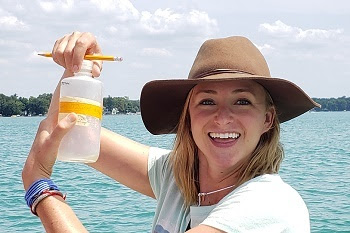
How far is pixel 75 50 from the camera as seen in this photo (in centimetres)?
237

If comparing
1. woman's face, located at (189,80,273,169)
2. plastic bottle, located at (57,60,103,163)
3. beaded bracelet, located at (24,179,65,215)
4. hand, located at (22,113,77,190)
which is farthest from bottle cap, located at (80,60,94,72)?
woman's face, located at (189,80,273,169)

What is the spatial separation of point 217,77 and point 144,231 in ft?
32.1

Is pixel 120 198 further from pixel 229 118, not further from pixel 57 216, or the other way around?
pixel 57 216

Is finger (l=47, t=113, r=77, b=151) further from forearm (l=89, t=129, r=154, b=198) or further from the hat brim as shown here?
forearm (l=89, t=129, r=154, b=198)

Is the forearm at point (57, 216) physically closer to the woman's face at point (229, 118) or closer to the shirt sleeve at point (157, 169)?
the woman's face at point (229, 118)

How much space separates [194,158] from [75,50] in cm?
85

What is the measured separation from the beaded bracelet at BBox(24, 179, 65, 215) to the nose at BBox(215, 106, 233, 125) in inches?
28.7

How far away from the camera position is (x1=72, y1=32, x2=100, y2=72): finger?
234cm

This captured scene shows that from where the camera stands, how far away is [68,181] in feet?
66.7

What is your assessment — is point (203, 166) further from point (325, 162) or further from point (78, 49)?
point (325, 162)

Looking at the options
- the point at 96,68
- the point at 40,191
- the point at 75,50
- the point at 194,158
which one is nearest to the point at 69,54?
the point at 75,50

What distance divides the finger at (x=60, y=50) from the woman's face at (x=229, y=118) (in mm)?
576

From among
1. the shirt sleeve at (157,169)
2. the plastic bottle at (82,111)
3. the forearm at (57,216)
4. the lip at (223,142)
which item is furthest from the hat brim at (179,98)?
the forearm at (57,216)

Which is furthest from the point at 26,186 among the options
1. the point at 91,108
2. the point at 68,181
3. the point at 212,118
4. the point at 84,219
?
the point at 68,181
